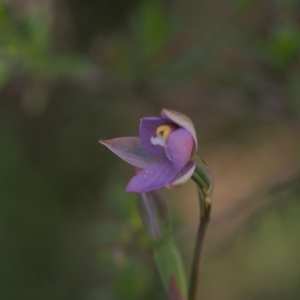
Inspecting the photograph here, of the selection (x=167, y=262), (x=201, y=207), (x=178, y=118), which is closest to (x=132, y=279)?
(x=167, y=262)

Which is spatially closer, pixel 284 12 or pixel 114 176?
pixel 284 12

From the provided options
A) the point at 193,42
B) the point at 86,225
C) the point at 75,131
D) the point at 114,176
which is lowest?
the point at 86,225

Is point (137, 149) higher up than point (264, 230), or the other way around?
point (137, 149)

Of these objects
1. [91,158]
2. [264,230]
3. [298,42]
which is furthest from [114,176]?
[298,42]

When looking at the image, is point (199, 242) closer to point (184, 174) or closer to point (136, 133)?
point (184, 174)

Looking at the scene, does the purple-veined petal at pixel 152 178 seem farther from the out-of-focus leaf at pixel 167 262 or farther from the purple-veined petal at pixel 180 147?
the out-of-focus leaf at pixel 167 262

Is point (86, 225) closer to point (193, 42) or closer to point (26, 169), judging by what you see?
point (26, 169)

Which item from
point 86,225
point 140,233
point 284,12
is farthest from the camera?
point 86,225
